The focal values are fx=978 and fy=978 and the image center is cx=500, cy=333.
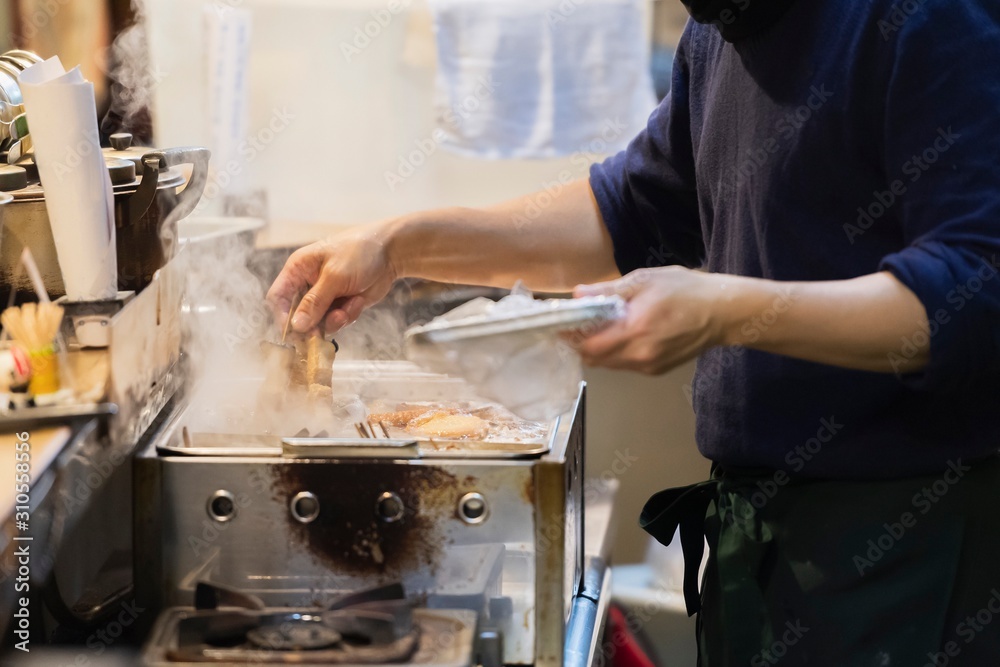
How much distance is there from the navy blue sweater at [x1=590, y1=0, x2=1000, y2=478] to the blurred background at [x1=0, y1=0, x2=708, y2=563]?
161 centimetres

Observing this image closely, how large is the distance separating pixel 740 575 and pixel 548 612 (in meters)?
0.38

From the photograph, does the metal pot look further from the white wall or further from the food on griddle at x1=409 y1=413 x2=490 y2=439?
the white wall

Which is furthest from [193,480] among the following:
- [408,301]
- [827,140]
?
[408,301]

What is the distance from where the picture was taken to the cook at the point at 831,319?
1.20 metres

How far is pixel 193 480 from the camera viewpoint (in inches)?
50.7

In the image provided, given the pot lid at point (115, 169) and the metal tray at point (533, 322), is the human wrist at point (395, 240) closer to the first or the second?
the pot lid at point (115, 169)

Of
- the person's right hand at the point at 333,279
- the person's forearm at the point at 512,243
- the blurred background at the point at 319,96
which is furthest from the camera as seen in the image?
the blurred background at the point at 319,96

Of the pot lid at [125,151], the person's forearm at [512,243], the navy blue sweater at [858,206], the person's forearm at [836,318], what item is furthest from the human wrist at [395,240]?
the person's forearm at [836,318]

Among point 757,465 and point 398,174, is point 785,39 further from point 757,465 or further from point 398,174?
point 398,174

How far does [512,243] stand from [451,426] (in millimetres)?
432

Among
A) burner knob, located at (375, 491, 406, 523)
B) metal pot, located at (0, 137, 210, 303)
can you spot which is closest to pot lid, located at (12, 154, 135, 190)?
metal pot, located at (0, 137, 210, 303)

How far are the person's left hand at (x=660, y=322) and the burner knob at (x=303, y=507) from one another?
405 mm

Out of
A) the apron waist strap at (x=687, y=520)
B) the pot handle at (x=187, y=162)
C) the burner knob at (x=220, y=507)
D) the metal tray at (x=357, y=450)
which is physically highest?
the pot handle at (x=187, y=162)

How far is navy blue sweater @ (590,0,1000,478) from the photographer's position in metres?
1.20
